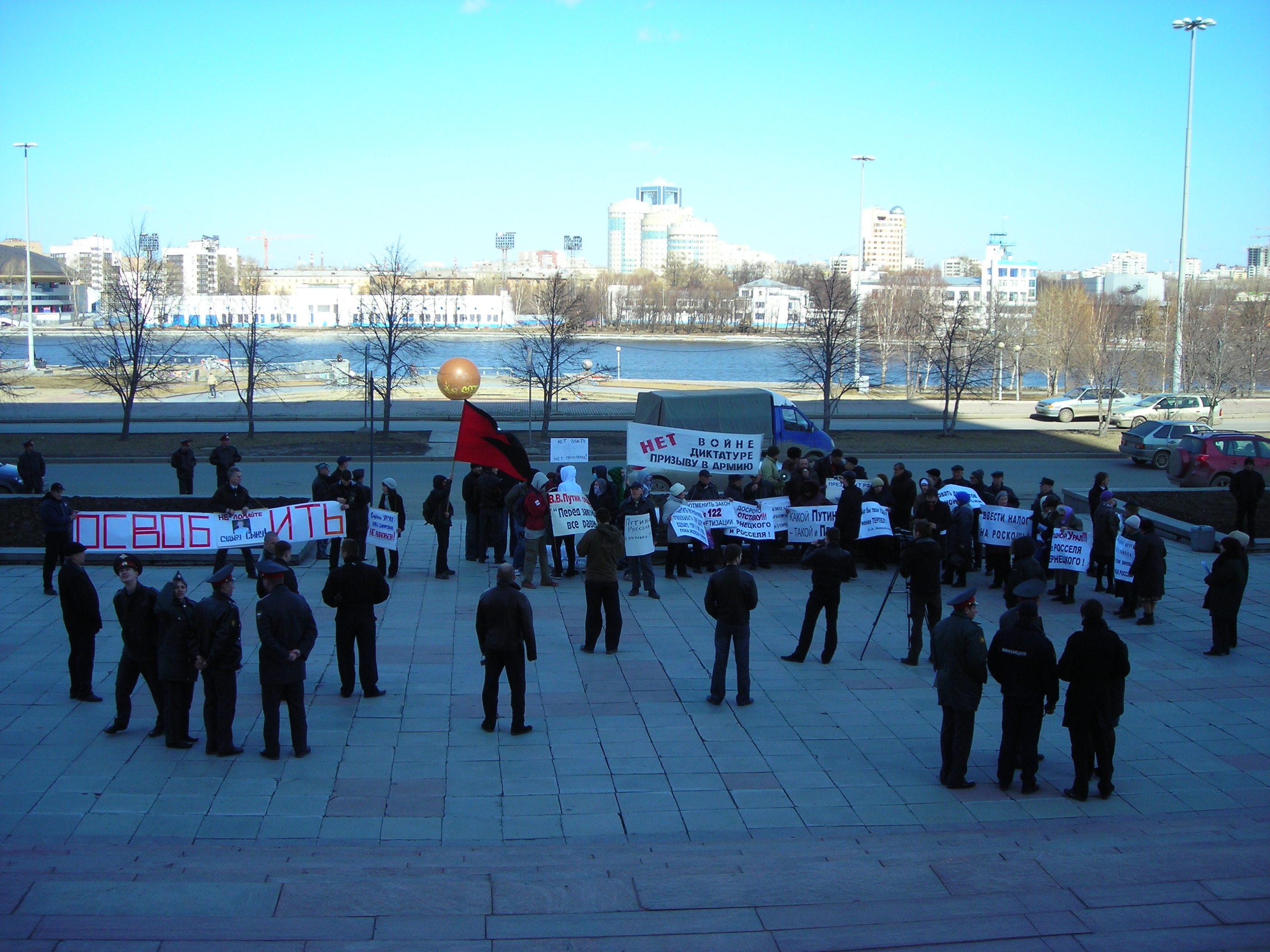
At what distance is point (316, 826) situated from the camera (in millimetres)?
7301

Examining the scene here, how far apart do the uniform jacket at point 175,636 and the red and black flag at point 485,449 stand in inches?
250

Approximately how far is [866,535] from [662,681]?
18.6 ft

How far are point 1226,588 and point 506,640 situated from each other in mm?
7783

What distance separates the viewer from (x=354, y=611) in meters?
9.71

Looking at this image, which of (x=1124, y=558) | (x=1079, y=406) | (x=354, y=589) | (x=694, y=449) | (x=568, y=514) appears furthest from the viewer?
(x=1079, y=406)

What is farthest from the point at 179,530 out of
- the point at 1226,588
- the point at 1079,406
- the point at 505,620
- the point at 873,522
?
the point at 1079,406

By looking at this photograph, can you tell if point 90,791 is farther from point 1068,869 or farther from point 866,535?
point 866,535

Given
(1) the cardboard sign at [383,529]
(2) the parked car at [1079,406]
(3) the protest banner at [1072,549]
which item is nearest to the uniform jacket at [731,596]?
(3) the protest banner at [1072,549]

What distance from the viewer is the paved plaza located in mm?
6016

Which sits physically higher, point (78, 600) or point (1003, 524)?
point (1003, 524)

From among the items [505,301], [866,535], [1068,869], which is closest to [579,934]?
[1068,869]

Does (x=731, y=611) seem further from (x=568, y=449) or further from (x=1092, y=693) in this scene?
(x=568, y=449)

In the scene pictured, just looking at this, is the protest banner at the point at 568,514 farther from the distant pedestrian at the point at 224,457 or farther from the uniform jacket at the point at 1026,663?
the uniform jacket at the point at 1026,663

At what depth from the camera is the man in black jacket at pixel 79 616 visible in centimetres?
927
